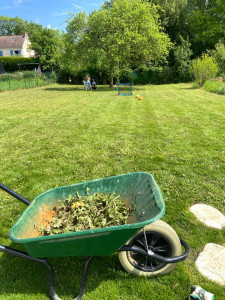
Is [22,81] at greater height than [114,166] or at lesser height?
greater

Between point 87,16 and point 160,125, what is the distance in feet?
51.6

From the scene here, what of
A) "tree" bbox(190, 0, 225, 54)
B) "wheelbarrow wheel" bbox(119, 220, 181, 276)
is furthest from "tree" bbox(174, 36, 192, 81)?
"wheelbarrow wheel" bbox(119, 220, 181, 276)

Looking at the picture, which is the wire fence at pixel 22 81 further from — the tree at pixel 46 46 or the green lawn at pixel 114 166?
the green lawn at pixel 114 166

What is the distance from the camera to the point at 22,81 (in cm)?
2116

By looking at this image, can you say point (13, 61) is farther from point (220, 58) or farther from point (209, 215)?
point (209, 215)

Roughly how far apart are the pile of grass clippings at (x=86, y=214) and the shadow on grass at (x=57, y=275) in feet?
1.52

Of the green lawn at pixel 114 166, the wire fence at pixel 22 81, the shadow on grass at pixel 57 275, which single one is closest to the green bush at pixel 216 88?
the green lawn at pixel 114 166

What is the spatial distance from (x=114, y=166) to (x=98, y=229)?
2640mm

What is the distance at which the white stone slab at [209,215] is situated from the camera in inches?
107

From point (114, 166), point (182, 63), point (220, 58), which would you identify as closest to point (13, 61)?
point (182, 63)

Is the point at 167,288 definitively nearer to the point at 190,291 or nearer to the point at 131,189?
the point at 190,291

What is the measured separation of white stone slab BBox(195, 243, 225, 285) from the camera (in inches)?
81.7

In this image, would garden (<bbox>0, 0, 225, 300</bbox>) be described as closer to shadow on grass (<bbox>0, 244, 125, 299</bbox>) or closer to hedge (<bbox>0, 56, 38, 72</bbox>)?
shadow on grass (<bbox>0, 244, 125, 299</bbox>)

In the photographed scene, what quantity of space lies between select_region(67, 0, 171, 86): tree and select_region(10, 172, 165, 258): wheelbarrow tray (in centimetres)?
1657
